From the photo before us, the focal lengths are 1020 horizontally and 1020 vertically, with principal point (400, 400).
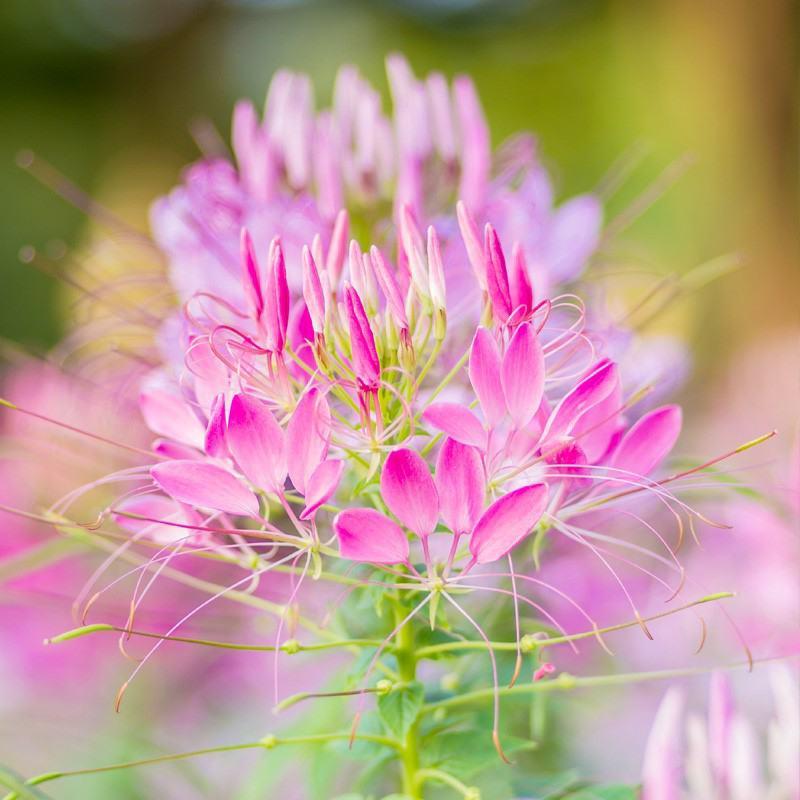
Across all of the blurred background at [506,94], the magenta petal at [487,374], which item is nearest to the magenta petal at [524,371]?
the magenta petal at [487,374]

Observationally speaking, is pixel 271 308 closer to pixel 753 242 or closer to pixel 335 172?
pixel 335 172

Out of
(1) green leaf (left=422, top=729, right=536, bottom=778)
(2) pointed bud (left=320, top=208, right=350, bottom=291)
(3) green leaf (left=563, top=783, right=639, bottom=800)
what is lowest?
(3) green leaf (left=563, top=783, right=639, bottom=800)

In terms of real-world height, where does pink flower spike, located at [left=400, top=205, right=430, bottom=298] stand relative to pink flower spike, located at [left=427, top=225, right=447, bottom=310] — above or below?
above

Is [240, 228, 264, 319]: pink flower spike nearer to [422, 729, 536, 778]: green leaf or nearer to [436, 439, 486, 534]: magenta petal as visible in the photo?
[436, 439, 486, 534]: magenta petal

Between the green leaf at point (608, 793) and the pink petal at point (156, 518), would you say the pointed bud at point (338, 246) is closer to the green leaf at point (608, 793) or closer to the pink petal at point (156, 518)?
the pink petal at point (156, 518)

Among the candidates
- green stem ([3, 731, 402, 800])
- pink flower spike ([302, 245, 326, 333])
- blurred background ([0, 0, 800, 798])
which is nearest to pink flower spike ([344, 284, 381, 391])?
pink flower spike ([302, 245, 326, 333])

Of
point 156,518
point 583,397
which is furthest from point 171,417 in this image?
point 583,397
